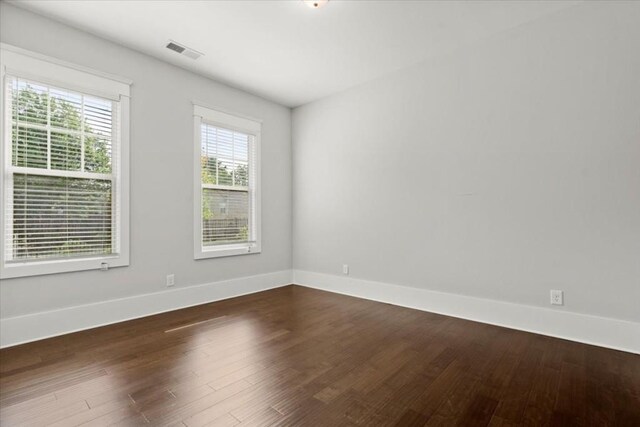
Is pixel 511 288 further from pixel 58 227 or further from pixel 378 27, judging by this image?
pixel 58 227

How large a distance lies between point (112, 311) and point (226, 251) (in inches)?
56.6

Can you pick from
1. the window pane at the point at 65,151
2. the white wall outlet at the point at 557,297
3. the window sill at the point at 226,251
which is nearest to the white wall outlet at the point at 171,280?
the window sill at the point at 226,251

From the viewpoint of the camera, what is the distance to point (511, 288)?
308 cm

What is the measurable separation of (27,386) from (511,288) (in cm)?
396

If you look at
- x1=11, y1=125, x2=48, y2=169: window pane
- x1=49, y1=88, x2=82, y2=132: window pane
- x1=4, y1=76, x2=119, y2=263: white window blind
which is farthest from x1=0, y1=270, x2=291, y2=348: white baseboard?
x1=49, y1=88, x2=82, y2=132: window pane

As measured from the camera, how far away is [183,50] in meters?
3.40

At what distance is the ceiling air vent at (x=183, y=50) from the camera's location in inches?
130

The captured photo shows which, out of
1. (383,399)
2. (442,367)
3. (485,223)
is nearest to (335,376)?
(383,399)

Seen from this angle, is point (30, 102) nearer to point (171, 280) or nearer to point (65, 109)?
point (65, 109)

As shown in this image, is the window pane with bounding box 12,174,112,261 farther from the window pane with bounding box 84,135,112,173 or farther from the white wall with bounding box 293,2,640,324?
the white wall with bounding box 293,2,640,324

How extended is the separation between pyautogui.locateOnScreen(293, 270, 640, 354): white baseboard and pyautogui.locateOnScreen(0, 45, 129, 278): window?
3.01 metres

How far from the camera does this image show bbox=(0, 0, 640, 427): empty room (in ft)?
6.57

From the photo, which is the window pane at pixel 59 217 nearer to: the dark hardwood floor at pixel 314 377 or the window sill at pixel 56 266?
the window sill at pixel 56 266

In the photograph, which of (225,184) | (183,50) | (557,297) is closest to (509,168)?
(557,297)
